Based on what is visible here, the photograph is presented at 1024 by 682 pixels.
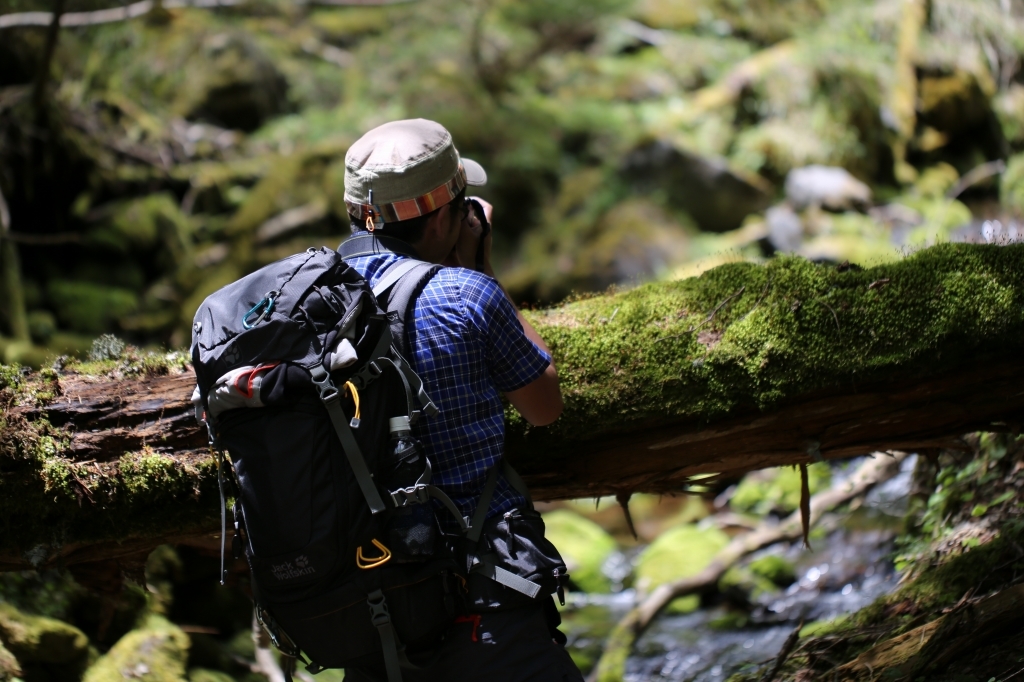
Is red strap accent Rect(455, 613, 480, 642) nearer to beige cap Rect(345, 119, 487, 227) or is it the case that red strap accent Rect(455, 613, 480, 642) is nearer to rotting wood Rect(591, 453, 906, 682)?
beige cap Rect(345, 119, 487, 227)

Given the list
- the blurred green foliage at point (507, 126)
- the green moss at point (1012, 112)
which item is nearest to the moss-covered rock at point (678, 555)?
the blurred green foliage at point (507, 126)

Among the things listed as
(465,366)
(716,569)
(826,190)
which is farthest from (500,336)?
(826,190)

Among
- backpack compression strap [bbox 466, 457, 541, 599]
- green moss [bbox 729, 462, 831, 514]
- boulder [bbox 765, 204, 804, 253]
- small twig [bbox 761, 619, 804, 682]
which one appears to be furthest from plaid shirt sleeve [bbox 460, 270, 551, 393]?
boulder [bbox 765, 204, 804, 253]

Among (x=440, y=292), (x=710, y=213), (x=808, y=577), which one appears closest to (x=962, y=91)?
(x=710, y=213)

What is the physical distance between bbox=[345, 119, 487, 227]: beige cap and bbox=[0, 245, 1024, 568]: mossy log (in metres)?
1.11

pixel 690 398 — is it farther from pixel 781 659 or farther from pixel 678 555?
pixel 678 555

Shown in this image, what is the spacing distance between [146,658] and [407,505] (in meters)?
3.04

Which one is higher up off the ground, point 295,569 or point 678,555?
point 295,569

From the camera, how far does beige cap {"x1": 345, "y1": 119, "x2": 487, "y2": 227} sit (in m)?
2.39

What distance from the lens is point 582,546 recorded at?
23.7 feet

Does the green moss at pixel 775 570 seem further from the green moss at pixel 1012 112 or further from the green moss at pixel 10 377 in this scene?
the green moss at pixel 1012 112

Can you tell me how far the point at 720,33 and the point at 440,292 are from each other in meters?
16.0

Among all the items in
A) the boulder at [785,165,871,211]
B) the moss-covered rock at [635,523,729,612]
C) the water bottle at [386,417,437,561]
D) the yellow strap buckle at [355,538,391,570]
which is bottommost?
the moss-covered rock at [635,523,729,612]

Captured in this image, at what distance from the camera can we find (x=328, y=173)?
1113 cm
